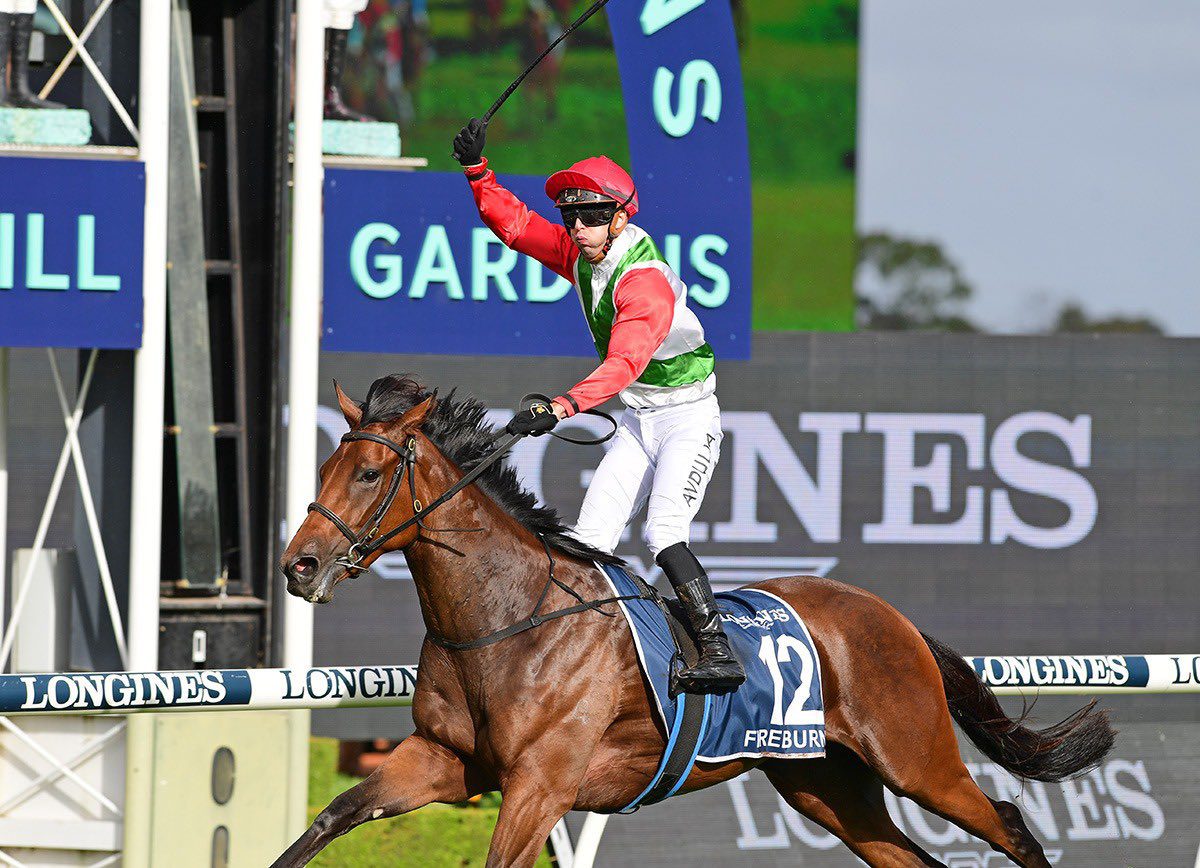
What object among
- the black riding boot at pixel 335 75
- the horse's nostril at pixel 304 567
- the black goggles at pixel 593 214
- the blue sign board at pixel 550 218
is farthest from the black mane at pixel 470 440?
the black riding boot at pixel 335 75

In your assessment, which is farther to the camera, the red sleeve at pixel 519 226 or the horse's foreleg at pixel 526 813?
the red sleeve at pixel 519 226

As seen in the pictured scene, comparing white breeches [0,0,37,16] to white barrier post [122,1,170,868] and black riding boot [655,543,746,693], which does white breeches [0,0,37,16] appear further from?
black riding boot [655,543,746,693]

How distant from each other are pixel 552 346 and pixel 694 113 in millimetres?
1176

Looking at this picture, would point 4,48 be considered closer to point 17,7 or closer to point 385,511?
point 17,7

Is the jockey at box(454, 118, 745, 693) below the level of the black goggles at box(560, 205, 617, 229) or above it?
below

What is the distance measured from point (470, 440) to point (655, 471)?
544 millimetres

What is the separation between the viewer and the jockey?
153 inches

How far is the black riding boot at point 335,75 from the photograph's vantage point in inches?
273

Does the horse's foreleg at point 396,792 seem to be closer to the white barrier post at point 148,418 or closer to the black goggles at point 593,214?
the black goggles at point 593,214

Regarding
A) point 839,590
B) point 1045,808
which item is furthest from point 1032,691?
point 1045,808

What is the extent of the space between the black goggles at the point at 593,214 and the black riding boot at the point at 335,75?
10.2 ft

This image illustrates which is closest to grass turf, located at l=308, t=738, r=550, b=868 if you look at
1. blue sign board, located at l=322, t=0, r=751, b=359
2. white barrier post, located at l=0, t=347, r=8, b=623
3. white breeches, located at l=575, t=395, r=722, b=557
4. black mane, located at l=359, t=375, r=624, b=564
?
white barrier post, located at l=0, t=347, r=8, b=623

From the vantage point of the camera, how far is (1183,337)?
8.24m

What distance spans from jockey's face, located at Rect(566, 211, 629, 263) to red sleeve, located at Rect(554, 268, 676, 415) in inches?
4.2
